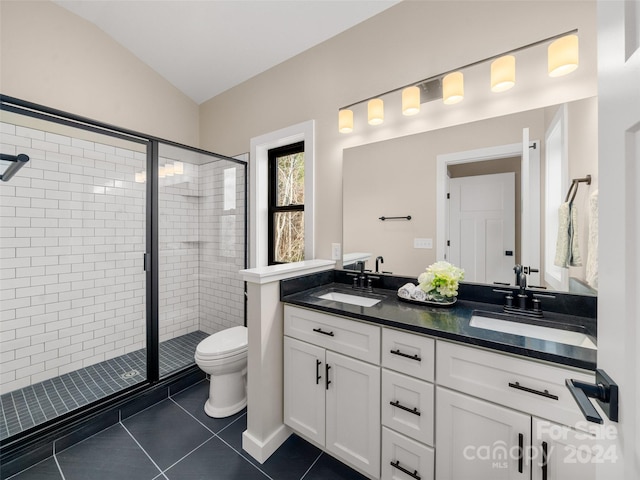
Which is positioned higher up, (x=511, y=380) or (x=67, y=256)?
(x=67, y=256)

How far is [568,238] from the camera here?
4.37 ft

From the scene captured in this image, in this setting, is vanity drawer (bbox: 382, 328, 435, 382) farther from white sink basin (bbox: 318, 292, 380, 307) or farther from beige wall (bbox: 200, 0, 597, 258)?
beige wall (bbox: 200, 0, 597, 258)

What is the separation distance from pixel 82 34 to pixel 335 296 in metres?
3.04

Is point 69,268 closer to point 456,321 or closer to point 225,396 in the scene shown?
point 225,396

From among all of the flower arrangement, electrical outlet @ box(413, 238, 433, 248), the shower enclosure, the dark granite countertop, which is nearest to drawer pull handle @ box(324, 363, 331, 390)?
the dark granite countertop

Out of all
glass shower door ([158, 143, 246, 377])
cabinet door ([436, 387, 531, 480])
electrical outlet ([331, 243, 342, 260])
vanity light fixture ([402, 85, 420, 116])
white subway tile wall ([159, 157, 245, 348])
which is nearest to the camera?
cabinet door ([436, 387, 531, 480])

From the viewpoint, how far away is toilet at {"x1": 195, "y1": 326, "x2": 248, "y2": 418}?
Answer: 194 cm

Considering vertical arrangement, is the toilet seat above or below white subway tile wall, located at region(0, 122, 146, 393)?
→ below

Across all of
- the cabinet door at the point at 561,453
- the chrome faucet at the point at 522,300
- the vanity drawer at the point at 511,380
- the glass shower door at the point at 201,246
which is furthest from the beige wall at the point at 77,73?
the cabinet door at the point at 561,453

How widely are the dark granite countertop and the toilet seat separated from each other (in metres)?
0.66

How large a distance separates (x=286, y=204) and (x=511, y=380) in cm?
224

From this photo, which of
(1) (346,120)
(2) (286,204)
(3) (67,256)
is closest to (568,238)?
(1) (346,120)

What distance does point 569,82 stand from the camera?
136 cm

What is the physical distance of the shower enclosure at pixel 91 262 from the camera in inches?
81.9
